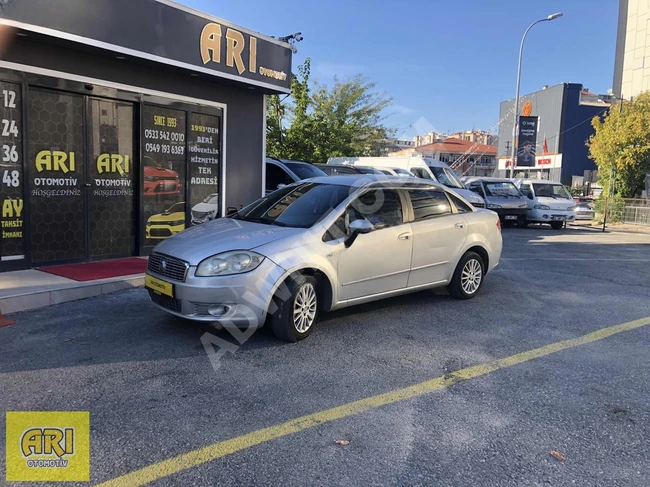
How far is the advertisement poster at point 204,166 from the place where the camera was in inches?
375

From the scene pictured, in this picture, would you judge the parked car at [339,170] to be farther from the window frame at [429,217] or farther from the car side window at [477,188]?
the window frame at [429,217]

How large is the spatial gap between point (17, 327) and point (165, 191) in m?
4.18

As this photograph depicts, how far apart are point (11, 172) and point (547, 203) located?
17.1 metres

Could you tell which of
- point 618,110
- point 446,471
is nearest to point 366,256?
point 446,471

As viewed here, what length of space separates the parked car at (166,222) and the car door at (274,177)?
A: 296 centimetres

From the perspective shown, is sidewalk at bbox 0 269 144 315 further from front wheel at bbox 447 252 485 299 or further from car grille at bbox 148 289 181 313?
front wheel at bbox 447 252 485 299

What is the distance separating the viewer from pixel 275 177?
1223 centimetres

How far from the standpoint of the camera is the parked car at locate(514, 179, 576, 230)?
61.2 feet

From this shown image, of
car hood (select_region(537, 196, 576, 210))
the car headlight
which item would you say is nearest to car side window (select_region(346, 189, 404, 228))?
the car headlight

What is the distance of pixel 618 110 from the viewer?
23969 mm

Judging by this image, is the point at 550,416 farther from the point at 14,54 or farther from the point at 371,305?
the point at 14,54

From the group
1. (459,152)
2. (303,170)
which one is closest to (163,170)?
(303,170)

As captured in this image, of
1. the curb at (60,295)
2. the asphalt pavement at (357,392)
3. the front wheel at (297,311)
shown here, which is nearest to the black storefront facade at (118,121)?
the curb at (60,295)

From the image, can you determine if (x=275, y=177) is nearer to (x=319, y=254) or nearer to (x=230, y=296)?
(x=319, y=254)
